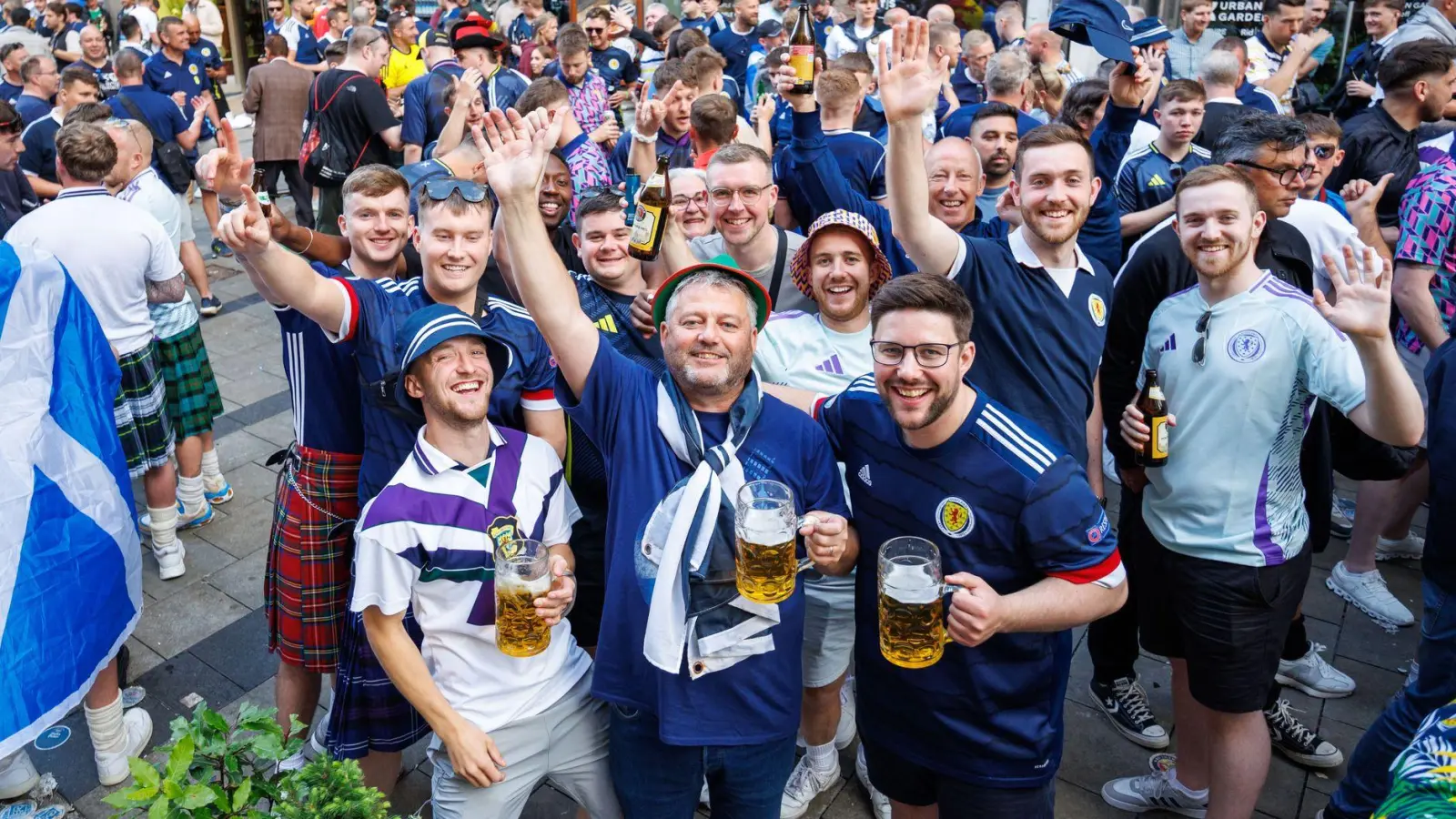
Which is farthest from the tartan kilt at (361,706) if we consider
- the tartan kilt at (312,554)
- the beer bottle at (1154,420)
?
the beer bottle at (1154,420)

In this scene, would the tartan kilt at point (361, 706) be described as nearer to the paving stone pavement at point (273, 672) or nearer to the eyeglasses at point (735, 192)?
the paving stone pavement at point (273, 672)

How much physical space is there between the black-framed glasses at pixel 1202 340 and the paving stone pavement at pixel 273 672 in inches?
68.4

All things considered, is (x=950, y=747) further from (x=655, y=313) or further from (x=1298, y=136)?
(x=1298, y=136)

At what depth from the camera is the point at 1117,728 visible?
4.39 metres

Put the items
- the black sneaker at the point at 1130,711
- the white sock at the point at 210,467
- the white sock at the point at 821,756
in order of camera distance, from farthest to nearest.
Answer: the white sock at the point at 210,467
the black sneaker at the point at 1130,711
the white sock at the point at 821,756

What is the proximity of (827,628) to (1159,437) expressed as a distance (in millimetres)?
1309

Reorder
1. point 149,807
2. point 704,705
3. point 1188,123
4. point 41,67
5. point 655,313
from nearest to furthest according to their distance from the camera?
point 149,807
point 704,705
point 655,313
point 1188,123
point 41,67

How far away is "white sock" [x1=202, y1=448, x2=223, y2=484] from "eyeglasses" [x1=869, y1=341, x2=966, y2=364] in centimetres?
495

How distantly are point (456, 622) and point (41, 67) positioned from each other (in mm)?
8765

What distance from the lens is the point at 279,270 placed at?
3203 millimetres

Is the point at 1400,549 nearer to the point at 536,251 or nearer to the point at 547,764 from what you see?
the point at 547,764

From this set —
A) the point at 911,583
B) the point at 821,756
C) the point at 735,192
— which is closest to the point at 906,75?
the point at 735,192

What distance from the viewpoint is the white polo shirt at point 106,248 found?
513 cm

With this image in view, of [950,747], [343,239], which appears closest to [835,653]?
[950,747]
